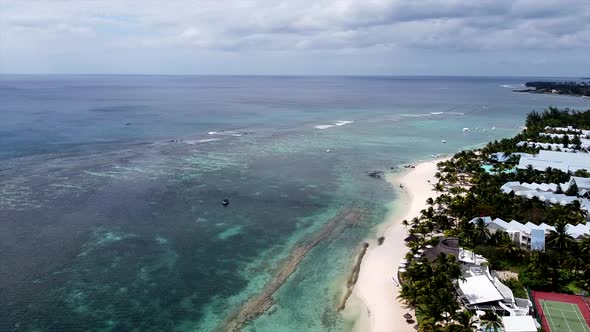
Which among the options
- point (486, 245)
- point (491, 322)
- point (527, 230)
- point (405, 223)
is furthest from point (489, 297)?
point (405, 223)

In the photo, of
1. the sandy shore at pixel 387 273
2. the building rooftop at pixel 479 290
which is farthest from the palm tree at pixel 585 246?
the sandy shore at pixel 387 273

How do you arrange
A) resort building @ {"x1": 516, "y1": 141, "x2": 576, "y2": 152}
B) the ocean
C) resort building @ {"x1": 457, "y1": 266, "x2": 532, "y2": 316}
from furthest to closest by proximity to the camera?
resort building @ {"x1": 516, "y1": 141, "x2": 576, "y2": 152}, the ocean, resort building @ {"x1": 457, "y1": 266, "x2": 532, "y2": 316}

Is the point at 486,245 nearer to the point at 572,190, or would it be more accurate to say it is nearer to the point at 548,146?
the point at 572,190

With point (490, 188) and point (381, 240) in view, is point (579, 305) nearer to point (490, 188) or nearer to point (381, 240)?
point (381, 240)

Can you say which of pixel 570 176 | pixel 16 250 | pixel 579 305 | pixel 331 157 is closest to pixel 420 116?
pixel 331 157

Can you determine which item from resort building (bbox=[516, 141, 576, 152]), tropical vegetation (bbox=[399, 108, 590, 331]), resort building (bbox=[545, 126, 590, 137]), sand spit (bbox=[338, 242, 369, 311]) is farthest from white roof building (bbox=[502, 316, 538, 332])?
resort building (bbox=[545, 126, 590, 137])

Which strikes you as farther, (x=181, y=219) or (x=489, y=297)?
(x=181, y=219)

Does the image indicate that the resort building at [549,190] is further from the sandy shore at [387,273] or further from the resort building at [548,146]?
the resort building at [548,146]

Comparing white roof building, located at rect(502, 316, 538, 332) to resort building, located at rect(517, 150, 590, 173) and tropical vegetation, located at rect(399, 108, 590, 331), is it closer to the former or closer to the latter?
tropical vegetation, located at rect(399, 108, 590, 331)
